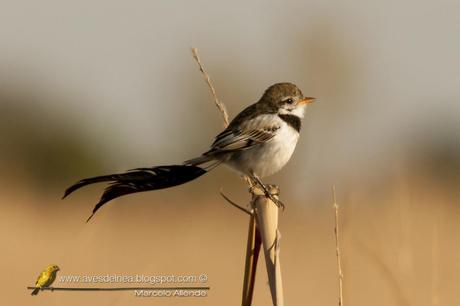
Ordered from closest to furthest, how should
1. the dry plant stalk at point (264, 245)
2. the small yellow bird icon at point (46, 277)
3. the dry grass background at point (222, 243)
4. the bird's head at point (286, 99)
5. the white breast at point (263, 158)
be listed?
the dry plant stalk at point (264, 245) → the small yellow bird icon at point (46, 277) → the white breast at point (263, 158) → the bird's head at point (286, 99) → the dry grass background at point (222, 243)

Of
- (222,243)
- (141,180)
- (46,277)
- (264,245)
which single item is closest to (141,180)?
(141,180)

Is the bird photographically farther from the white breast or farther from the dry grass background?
the dry grass background

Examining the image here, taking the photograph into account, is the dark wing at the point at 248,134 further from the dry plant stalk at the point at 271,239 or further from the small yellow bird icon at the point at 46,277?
the dry plant stalk at the point at 271,239

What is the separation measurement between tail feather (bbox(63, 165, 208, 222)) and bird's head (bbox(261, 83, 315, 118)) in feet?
6.52

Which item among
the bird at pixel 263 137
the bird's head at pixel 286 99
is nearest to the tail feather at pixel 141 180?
the bird at pixel 263 137

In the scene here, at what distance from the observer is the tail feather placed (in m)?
3.92

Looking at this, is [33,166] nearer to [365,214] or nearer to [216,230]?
[216,230]

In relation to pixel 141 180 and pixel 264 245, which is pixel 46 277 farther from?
pixel 264 245

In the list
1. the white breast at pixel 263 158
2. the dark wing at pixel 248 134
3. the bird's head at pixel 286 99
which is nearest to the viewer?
the dark wing at pixel 248 134

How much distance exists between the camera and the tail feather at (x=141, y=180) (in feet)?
12.9

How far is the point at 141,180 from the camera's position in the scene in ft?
13.4

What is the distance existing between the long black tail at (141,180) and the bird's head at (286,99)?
6.52 ft

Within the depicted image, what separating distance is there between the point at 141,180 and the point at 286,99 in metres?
2.47

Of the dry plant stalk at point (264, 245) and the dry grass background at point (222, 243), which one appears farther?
the dry grass background at point (222, 243)
